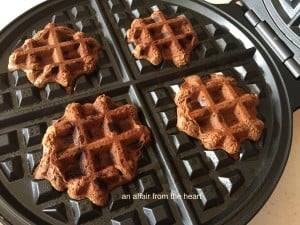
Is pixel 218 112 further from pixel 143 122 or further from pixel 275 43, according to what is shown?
pixel 275 43

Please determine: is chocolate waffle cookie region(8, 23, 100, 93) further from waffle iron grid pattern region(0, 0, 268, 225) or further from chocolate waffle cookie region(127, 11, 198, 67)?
chocolate waffle cookie region(127, 11, 198, 67)

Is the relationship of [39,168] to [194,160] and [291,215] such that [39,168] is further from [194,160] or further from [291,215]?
[291,215]

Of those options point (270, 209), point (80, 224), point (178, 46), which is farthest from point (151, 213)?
point (178, 46)

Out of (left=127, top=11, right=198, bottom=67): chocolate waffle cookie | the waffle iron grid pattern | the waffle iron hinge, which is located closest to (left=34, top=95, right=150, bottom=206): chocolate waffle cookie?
the waffle iron grid pattern

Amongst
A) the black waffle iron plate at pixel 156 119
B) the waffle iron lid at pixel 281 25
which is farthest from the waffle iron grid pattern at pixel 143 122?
the waffle iron lid at pixel 281 25

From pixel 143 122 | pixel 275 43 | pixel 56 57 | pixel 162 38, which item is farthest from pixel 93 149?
pixel 275 43

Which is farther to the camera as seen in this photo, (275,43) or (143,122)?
(275,43)
